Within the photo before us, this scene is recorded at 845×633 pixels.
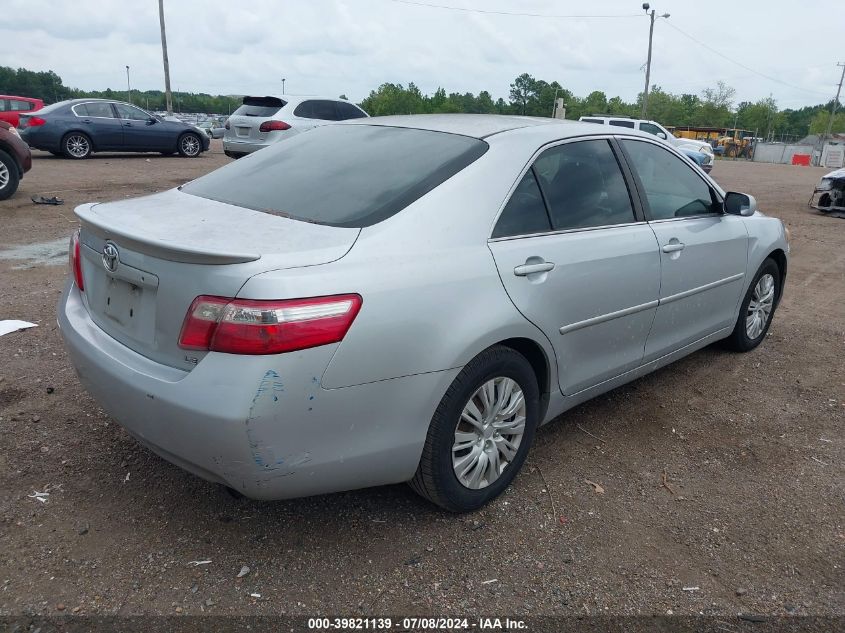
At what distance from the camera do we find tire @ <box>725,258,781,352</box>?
4.81m

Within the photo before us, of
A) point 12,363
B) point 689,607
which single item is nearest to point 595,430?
point 689,607

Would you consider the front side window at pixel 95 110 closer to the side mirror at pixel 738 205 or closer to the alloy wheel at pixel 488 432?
the side mirror at pixel 738 205

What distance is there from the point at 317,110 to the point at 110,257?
12.6 meters

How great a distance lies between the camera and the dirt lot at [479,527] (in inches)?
97.3

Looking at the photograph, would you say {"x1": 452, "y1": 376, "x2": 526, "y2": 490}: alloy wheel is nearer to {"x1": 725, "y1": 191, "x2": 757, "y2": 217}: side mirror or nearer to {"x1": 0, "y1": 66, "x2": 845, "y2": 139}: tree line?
{"x1": 725, "y1": 191, "x2": 757, "y2": 217}: side mirror

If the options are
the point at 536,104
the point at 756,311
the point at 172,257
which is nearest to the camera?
the point at 172,257

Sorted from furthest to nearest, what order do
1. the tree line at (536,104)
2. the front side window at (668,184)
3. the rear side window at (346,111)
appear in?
the tree line at (536,104) < the rear side window at (346,111) < the front side window at (668,184)

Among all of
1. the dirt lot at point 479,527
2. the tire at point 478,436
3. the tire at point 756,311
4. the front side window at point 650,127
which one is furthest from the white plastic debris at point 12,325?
the front side window at point 650,127

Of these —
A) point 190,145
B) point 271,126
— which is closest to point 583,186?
point 271,126

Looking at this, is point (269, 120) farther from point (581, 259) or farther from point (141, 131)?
point (581, 259)

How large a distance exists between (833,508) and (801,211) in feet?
40.2

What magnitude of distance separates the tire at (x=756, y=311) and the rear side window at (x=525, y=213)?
232 centimetres

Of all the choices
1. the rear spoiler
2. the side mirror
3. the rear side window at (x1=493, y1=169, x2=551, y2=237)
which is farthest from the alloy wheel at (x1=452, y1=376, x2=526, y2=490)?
the side mirror

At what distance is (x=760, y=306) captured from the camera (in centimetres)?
501
